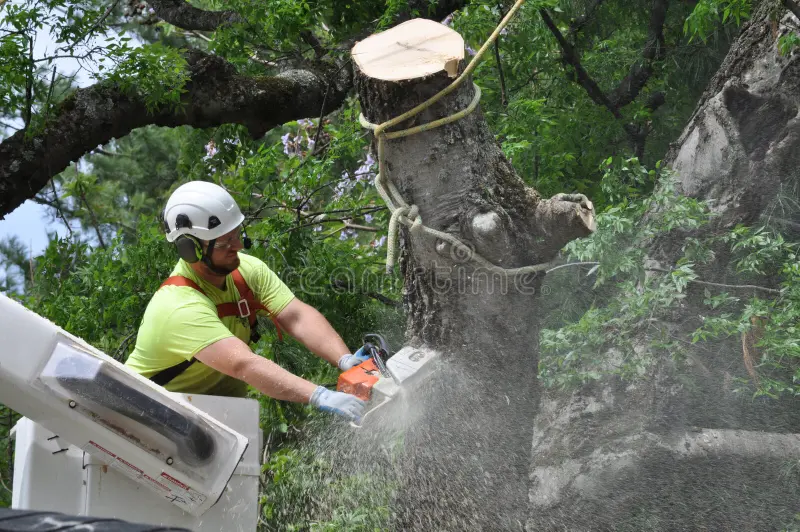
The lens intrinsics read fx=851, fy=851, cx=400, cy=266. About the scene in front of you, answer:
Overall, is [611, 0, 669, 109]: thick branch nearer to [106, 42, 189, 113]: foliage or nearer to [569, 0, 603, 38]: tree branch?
[569, 0, 603, 38]: tree branch

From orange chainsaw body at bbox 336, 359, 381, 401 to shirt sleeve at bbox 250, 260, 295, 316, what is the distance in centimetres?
75

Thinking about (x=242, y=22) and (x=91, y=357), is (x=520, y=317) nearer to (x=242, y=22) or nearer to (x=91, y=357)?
(x=91, y=357)

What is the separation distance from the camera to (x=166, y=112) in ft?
16.0

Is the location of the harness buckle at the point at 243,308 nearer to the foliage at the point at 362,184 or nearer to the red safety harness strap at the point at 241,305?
the red safety harness strap at the point at 241,305

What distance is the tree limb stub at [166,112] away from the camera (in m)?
4.70

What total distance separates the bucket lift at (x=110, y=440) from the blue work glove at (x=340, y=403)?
306mm

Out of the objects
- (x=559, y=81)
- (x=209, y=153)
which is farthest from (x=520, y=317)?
(x=209, y=153)

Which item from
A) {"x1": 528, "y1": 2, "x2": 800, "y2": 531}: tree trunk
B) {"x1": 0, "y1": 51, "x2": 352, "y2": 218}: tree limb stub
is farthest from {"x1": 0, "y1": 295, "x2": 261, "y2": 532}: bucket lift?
{"x1": 0, "y1": 51, "x2": 352, "y2": 218}: tree limb stub

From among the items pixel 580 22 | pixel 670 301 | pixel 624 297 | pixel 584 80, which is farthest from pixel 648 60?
pixel 670 301

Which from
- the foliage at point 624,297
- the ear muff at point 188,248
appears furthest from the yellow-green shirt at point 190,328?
the foliage at point 624,297

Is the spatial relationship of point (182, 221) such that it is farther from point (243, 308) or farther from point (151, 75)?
point (151, 75)

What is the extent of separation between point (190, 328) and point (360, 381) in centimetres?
71

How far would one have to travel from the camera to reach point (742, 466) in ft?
11.7

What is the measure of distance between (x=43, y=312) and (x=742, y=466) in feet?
12.9
